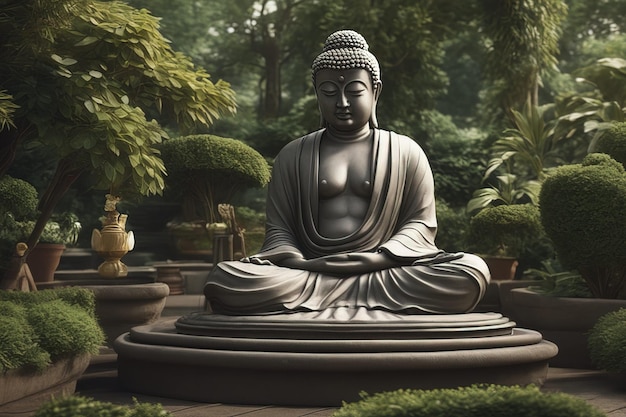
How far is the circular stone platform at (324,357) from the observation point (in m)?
6.82

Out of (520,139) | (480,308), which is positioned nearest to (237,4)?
(520,139)

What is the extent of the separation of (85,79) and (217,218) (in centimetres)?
1152

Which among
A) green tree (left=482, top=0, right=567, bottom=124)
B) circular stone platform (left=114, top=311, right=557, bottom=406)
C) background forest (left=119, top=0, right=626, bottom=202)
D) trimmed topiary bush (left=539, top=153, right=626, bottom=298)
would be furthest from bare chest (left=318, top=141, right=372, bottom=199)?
green tree (left=482, top=0, right=567, bottom=124)

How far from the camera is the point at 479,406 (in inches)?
181

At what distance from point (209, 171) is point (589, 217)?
951 cm

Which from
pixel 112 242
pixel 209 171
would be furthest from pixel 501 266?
pixel 209 171

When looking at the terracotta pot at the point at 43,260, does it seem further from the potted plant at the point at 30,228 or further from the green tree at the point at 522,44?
A: the green tree at the point at 522,44

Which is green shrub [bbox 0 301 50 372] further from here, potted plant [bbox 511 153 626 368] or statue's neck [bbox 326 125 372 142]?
potted plant [bbox 511 153 626 368]

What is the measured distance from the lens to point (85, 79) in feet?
27.3

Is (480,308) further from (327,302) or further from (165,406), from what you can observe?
(165,406)

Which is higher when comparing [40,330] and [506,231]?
[506,231]

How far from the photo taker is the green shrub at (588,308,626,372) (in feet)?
25.7

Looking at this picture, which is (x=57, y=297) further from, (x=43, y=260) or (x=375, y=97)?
(x=43, y=260)

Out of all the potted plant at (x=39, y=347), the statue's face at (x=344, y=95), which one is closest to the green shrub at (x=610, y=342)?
the statue's face at (x=344, y=95)
